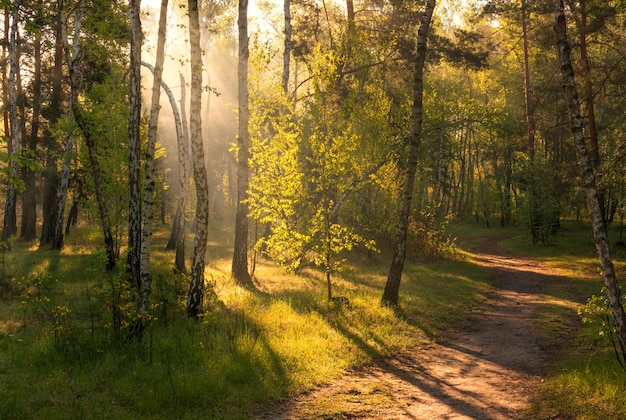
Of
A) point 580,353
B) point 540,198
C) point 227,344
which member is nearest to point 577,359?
point 580,353

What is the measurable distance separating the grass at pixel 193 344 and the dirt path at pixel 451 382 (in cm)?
45

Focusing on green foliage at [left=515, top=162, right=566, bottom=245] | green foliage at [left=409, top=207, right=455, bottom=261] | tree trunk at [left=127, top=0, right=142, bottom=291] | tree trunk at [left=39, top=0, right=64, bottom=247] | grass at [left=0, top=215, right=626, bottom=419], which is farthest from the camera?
green foliage at [left=515, top=162, right=566, bottom=245]

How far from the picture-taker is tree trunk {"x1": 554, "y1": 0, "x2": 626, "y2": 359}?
685cm

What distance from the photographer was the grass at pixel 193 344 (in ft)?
20.8

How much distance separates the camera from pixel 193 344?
816 cm

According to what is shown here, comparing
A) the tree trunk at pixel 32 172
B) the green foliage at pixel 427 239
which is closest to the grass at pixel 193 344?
the green foliage at pixel 427 239

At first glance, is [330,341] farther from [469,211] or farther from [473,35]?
[469,211]

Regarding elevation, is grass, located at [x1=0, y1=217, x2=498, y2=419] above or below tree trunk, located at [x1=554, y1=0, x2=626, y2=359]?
below

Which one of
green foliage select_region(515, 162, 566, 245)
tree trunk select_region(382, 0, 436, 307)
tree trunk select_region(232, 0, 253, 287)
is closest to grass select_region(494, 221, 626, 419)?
tree trunk select_region(382, 0, 436, 307)

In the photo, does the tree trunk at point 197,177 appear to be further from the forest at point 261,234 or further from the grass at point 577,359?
the grass at point 577,359

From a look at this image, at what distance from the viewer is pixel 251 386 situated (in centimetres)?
706

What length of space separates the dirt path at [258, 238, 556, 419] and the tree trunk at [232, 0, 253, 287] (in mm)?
6676

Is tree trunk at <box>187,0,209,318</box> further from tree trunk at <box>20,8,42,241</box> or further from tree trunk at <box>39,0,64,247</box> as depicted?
tree trunk at <box>20,8,42,241</box>

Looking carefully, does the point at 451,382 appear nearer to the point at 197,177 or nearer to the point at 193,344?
the point at 193,344
